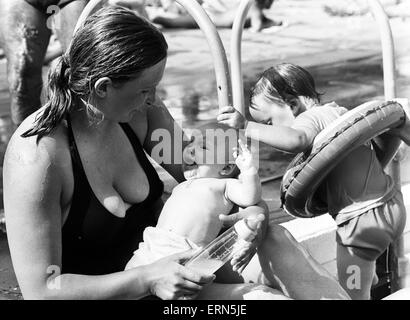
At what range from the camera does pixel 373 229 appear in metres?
2.42

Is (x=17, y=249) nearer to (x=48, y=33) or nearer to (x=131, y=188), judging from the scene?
(x=131, y=188)

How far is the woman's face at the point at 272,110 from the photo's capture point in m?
2.54

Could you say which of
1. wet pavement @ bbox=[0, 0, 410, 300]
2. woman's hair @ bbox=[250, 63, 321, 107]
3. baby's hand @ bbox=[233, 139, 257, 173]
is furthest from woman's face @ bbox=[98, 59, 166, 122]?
wet pavement @ bbox=[0, 0, 410, 300]

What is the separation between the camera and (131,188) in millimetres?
1997

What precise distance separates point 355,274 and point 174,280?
856 mm

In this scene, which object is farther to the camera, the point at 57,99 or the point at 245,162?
the point at 245,162

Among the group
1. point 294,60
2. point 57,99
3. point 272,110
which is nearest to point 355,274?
point 272,110

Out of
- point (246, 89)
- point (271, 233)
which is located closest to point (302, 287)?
point (271, 233)

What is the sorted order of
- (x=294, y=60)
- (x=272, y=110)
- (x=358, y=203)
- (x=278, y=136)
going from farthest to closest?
(x=294, y=60) < (x=272, y=110) < (x=358, y=203) < (x=278, y=136)

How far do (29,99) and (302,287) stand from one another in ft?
9.40

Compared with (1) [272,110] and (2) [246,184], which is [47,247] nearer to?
(2) [246,184]

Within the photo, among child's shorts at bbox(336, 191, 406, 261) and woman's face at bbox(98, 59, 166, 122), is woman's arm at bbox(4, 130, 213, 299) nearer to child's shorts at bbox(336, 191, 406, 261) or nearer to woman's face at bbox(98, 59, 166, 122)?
woman's face at bbox(98, 59, 166, 122)

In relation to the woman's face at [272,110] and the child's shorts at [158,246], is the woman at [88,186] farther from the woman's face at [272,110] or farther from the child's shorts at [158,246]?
the woman's face at [272,110]

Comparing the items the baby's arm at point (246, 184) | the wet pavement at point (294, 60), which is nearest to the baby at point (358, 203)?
the baby's arm at point (246, 184)
